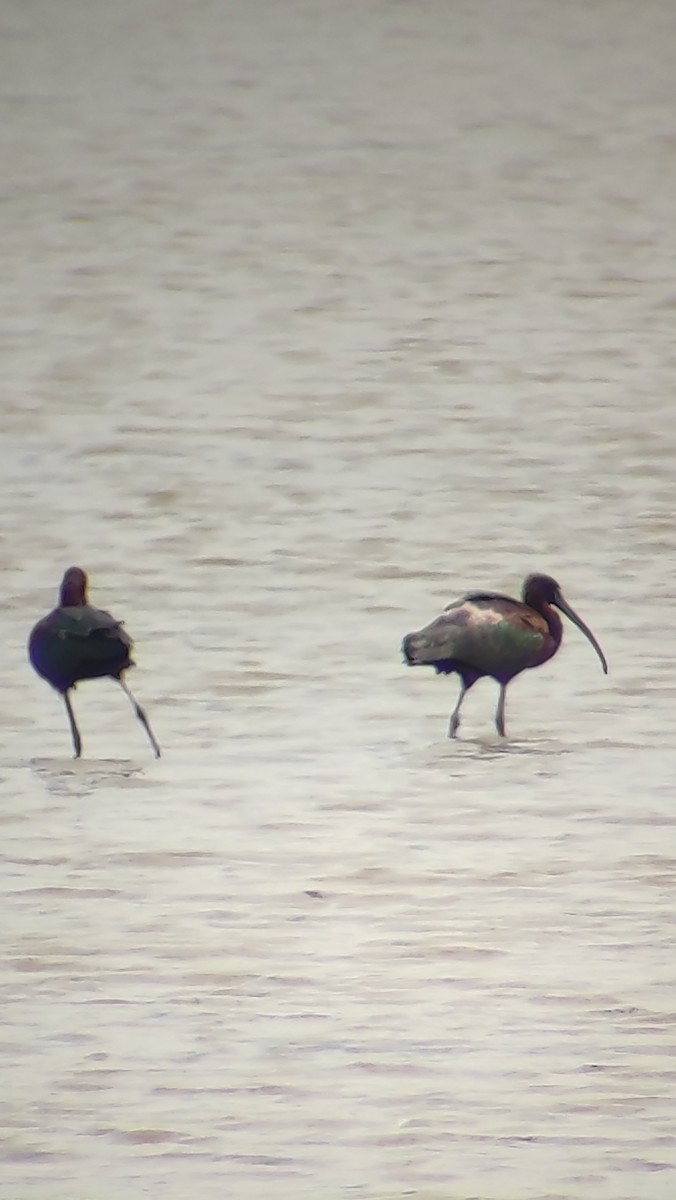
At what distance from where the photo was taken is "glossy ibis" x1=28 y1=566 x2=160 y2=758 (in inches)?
125

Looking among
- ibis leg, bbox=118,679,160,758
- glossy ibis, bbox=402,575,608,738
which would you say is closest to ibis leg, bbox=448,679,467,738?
glossy ibis, bbox=402,575,608,738

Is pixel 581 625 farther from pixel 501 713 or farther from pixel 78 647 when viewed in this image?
pixel 78 647

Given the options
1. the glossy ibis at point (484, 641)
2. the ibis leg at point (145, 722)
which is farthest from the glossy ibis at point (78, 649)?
the glossy ibis at point (484, 641)

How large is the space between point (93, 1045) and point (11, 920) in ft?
0.87

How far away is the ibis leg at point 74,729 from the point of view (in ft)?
10.3

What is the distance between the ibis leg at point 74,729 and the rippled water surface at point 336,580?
2 cm

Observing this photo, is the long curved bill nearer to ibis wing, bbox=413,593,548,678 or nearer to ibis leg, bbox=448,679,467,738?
ibis wing, bbox=413,593,548,678

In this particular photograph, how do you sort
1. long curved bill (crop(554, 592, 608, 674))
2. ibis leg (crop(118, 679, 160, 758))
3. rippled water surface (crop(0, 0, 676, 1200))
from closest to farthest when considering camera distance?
rippled water surface (crop(0, 0, 676, 1200))
ibis leg (crop(118, 679, 160, 758))
long curved bill (crop(554, 592, 608, 674))

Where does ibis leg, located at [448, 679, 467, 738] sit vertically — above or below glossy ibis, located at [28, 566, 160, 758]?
below

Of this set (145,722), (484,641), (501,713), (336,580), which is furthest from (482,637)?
(145,722)

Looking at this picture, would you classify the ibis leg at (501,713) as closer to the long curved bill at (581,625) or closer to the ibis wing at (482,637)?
the ibis wing at (482,637)

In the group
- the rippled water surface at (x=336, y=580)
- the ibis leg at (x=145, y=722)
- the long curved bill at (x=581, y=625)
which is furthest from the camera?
the long curved bill at (x=581, y=625)

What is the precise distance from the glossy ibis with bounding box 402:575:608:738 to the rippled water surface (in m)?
0.07

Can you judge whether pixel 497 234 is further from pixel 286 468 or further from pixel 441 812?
pixel 441 812
